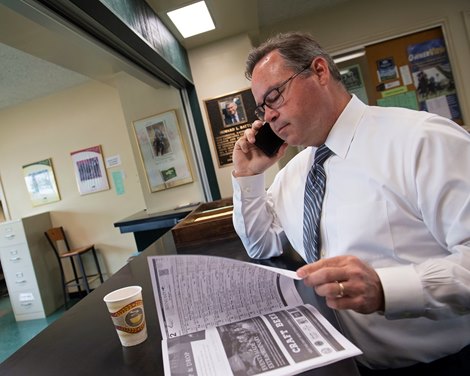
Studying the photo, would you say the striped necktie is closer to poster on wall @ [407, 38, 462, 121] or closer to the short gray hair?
the short gray hair

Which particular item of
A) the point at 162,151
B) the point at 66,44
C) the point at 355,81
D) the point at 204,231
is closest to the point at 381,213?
the point at 204,231

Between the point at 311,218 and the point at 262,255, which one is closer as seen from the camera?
the point at 311,218

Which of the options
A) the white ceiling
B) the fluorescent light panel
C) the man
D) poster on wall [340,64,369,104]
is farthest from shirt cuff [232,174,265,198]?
poster on wall [340,64,369,104]

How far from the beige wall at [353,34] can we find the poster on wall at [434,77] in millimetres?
67

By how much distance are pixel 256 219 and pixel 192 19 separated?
2.09 metres

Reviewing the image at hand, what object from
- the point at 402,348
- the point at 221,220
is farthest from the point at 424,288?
the point at 221,220

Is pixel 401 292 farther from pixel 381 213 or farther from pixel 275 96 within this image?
pixel 275 96

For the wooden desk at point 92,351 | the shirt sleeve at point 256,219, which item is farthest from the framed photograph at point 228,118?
the wooden desk at point 92,351

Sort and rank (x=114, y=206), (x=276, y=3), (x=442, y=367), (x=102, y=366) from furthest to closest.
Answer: (x=114, y=206) < (x=276, y=3) < (x=442, y=367) < (x=102, y=366)

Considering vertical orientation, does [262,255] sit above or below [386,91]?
below

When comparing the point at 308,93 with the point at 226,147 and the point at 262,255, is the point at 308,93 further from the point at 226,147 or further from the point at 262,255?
the point at 226,147

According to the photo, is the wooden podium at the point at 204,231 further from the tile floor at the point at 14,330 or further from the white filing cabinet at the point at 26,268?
the white filing cabinet at the point at 26,268

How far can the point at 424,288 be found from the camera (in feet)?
1.95

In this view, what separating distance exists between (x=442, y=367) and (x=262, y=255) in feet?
1.82
